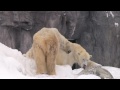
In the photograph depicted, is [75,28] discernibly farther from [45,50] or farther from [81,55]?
[45,50]

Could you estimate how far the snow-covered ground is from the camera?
155 inches

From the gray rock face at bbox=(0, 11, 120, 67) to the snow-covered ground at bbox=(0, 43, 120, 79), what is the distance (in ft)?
28.2

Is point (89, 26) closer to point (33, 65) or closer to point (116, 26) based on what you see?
point (116, 26)

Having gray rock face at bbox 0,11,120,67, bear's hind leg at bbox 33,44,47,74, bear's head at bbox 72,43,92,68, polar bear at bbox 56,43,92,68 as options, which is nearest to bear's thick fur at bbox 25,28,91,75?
bear's hind leg at bbox 33,44,47,74

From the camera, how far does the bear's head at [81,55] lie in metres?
6.86

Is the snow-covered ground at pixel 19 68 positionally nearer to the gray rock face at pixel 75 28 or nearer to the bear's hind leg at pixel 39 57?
the bear's hind leg at pixel 39 57

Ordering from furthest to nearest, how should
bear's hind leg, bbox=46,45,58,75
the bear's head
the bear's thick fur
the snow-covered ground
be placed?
the bear's head → bear's hind leg, bbox=46,45,58,75 → the bear's thick fur → the snow-covered ground

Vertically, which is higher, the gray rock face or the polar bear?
the gray rock face

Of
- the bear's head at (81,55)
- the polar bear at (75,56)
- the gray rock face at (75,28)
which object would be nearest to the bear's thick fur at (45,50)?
the polar bear at (75,56)

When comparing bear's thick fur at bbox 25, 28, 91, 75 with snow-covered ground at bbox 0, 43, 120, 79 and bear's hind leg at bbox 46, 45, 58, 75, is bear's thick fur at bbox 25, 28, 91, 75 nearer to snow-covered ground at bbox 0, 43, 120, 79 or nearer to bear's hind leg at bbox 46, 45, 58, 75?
bear's hind leg at bbox 46, 45, 58, 75

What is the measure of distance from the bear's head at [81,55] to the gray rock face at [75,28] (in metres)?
7.68

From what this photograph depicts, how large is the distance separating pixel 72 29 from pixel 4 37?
3.43 meters
